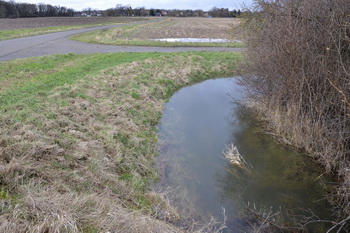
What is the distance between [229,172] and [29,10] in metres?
93.2

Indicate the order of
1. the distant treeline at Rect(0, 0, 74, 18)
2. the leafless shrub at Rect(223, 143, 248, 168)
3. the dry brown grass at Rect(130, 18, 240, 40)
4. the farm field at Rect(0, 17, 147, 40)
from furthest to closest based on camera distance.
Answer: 1. the distant treeline at Rect(0, 0, 74, 18)
2. the dry brown grass at Rect(130, 18, 240, 40)
3. the farm field at Rect(0, 17, 147, 40)
4. the leafless shrub at Rect(223, 143, 248, 168)

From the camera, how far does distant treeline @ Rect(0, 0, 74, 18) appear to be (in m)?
73.0

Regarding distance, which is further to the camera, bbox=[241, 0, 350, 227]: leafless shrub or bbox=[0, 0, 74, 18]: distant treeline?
bbox=[0, 0, 74, 18]: distant treeline

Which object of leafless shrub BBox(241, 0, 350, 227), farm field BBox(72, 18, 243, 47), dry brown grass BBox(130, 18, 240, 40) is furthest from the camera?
dry brown grass BBox(130, 18, 240, 40)

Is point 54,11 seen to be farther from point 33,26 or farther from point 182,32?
point 182,32

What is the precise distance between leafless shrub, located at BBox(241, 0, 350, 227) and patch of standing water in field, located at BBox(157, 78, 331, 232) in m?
0.54

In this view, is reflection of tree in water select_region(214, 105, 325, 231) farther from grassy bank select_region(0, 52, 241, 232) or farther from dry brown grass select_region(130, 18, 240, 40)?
dry brown grass select_region(130, 18, 240, 40)

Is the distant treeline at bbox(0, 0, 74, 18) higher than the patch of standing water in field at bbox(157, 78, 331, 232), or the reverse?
the distant treeline at bbox(0, 0, 74, 18)

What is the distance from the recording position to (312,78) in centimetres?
673

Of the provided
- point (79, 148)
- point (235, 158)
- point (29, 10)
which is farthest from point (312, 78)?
point (29, 10)

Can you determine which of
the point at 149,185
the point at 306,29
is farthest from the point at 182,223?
the point at 306,29

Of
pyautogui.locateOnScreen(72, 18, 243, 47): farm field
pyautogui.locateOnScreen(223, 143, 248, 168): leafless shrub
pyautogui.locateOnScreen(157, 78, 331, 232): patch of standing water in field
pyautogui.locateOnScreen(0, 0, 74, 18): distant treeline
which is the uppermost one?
pyautogui.locateOnScreen(0, 0, 74, 18): distant treeline

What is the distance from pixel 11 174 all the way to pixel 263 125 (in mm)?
7468

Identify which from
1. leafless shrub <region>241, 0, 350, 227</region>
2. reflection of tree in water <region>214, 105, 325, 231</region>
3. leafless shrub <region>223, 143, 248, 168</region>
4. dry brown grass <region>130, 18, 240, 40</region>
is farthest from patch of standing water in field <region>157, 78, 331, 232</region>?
dry brown grass <region>130, 18, 240, 40</region>
